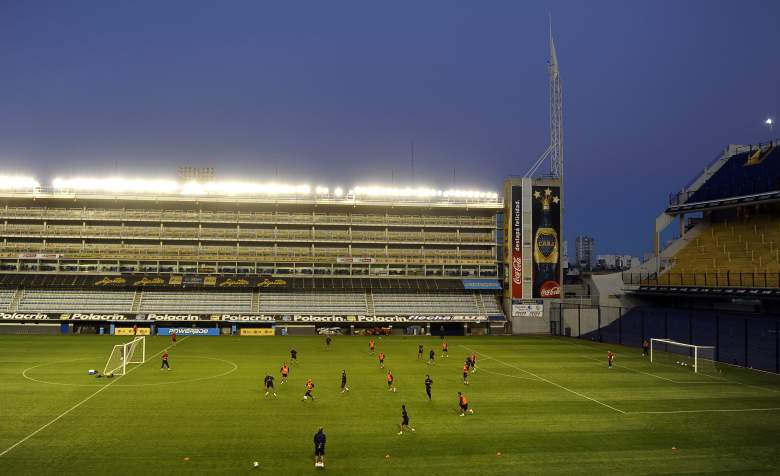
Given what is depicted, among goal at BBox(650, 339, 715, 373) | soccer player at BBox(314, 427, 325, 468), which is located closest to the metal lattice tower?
goal at BBox(650, 339, 715, 373)

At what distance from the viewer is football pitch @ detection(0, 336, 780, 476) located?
24.4m

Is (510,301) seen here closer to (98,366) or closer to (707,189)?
(707,189)

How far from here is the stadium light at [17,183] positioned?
86.7m

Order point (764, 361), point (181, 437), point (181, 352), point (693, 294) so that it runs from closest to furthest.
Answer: point (181, 437), point (764, 361), point (181, 352), point (693, 294)

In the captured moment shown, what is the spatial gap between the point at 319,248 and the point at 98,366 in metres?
47.2

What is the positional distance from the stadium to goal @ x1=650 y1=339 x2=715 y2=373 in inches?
13.5

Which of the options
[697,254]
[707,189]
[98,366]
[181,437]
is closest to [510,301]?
[697,254]

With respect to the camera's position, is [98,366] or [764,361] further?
[764,361]

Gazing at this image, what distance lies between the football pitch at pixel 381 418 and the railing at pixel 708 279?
967 inches

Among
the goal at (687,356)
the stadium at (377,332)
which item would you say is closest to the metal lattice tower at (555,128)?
the stadium at (377,332)

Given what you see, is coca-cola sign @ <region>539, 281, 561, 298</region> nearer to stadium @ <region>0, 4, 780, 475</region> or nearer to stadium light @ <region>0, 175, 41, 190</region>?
stadium @ <region>0, 4, 780, 475</region>

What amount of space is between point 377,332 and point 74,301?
4379 cm

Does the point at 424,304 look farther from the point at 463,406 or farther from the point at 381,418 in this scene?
the point at 381,418

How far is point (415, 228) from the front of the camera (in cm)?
9450
